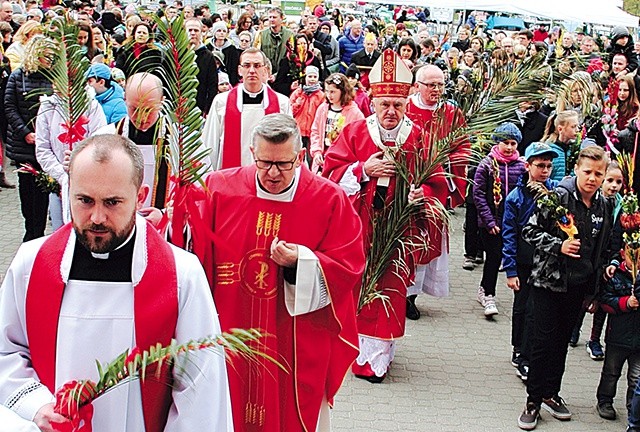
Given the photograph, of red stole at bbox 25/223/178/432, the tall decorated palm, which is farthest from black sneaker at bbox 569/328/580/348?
red stole at bbox 25/223/178/432

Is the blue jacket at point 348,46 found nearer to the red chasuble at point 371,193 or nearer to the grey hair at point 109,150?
the red chasuble at point 371,193

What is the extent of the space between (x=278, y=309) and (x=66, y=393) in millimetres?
1855

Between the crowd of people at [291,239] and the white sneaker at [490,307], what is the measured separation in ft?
0.07

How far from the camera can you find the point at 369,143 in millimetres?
6574

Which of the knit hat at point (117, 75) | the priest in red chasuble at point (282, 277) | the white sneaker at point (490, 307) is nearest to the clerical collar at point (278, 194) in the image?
the priest in red chasuble at point (282, 277)

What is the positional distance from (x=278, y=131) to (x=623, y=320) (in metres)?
3.01

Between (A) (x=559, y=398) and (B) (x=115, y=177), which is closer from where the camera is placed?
(B) (x=115, y=177)

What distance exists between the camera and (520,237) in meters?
6.79

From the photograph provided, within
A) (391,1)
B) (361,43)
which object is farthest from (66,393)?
(391,1)

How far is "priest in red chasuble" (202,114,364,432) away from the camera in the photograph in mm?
4582

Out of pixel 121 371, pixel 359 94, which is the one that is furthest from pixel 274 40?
pixel 121 371

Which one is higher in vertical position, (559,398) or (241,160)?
(241,160)

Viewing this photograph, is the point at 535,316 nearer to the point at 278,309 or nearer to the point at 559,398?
the point at 559,398

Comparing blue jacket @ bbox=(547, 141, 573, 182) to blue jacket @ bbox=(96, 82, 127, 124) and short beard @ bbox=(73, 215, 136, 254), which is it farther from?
short beard @ bbox=(73, 215, 136, 254)
